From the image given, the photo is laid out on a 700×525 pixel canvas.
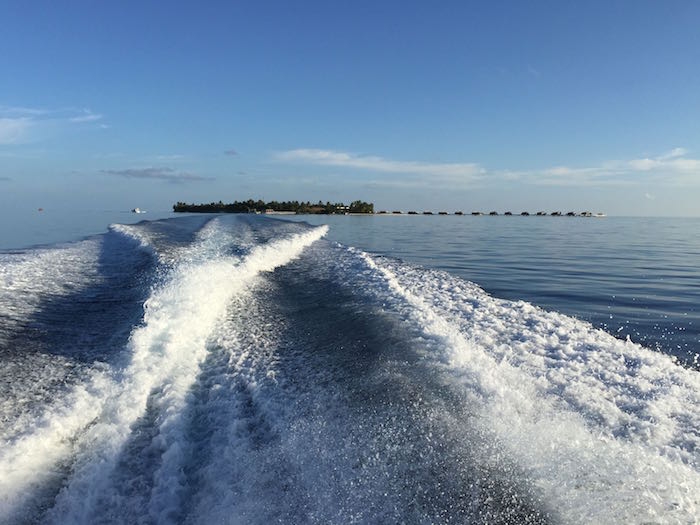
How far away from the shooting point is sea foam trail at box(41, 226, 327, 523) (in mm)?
2666

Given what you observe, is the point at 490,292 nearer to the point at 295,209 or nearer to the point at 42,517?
the point at 42,517

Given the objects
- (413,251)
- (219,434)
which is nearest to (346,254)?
(413,251)

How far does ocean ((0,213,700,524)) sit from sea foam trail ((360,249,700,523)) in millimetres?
16

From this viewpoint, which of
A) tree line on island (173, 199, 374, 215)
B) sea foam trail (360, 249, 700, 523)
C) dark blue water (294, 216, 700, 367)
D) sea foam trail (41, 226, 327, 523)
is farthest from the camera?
tree line on island (173, 199, 374, 215)

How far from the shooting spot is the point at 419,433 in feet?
10.3

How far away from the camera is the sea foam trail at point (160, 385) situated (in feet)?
8.75

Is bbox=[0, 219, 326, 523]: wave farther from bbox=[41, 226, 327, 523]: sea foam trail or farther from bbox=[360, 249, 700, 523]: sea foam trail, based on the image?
bbox=[360, 249, 700, 523]: sea foam trail

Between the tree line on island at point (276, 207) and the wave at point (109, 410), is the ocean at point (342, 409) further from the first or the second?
the tree line on island at point (276, 207)

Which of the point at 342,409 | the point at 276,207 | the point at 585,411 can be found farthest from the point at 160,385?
the point at 276,207

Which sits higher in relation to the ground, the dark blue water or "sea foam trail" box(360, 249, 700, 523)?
"sea foam trail" box(360, 249, 700, 523)

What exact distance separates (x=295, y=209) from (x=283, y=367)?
73.1 m

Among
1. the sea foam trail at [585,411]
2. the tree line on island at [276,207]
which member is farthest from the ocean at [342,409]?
the tree line on island at [276,207]

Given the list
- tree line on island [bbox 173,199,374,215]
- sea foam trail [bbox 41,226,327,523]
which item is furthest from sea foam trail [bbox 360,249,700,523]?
tree line on island [bbox 173,199,374,215]

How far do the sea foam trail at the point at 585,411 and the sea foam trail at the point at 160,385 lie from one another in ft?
7.41
